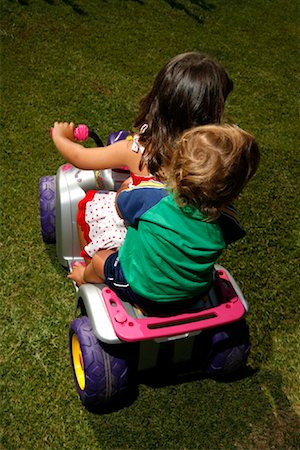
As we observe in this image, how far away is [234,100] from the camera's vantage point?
470cm

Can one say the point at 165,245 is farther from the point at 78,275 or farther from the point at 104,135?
the point at 104,135

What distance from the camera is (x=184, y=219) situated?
6.47 ft

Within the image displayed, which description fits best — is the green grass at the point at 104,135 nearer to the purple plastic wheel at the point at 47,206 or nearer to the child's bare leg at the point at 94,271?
the purple plastic wheel at the point at 47,206

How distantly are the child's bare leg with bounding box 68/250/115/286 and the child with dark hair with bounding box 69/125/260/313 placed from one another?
91mm

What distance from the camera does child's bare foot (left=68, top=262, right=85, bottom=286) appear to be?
8.60 feet

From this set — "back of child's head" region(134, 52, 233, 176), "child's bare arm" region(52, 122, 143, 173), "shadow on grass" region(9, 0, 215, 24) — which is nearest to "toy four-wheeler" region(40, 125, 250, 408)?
"child's bare arm" region(52, 122, 143, 173)

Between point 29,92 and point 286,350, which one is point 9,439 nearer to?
point 286,350

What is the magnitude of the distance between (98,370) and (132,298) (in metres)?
0.31

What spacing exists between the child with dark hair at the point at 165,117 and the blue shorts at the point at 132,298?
0.25m

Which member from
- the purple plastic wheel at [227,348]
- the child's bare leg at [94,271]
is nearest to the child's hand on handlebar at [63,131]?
the child's bare leg at [94,271]

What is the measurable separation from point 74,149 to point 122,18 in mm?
3681

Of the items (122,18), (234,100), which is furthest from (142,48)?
(234,100)

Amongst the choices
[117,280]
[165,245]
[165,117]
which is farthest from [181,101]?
[117,280]

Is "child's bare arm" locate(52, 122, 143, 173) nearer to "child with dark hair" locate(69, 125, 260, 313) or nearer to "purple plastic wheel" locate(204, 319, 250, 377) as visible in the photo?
"child with dark hair" locate(69, 125, 260, 313)
